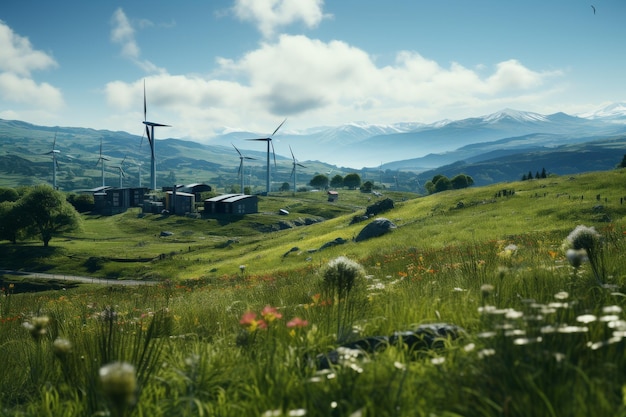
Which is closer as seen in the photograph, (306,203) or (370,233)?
(370,233)

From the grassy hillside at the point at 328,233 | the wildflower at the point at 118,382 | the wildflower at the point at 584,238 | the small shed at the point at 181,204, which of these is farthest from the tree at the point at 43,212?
the wildflower at the point at 118,382

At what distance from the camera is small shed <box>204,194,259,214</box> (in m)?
165

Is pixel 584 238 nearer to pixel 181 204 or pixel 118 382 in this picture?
pixel 118 382

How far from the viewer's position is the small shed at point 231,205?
165000mm

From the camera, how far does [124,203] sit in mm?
187500

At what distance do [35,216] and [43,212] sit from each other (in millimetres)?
1949

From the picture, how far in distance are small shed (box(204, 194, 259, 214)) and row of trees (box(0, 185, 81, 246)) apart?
60124 mm

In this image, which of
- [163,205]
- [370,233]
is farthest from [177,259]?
[163,205]

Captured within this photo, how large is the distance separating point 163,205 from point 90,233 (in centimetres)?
4120

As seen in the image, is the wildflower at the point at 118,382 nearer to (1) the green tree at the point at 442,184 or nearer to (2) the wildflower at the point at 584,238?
(2) the wildflower at the point at 584,238

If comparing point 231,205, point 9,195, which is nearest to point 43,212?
point 9,195

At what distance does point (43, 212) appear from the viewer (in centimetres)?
10738

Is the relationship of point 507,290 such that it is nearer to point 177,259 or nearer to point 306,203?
point 177,259

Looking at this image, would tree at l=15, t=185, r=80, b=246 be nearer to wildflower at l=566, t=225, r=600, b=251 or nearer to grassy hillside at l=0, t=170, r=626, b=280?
grassy hillside at l=0, t=170, r=626, b=280
